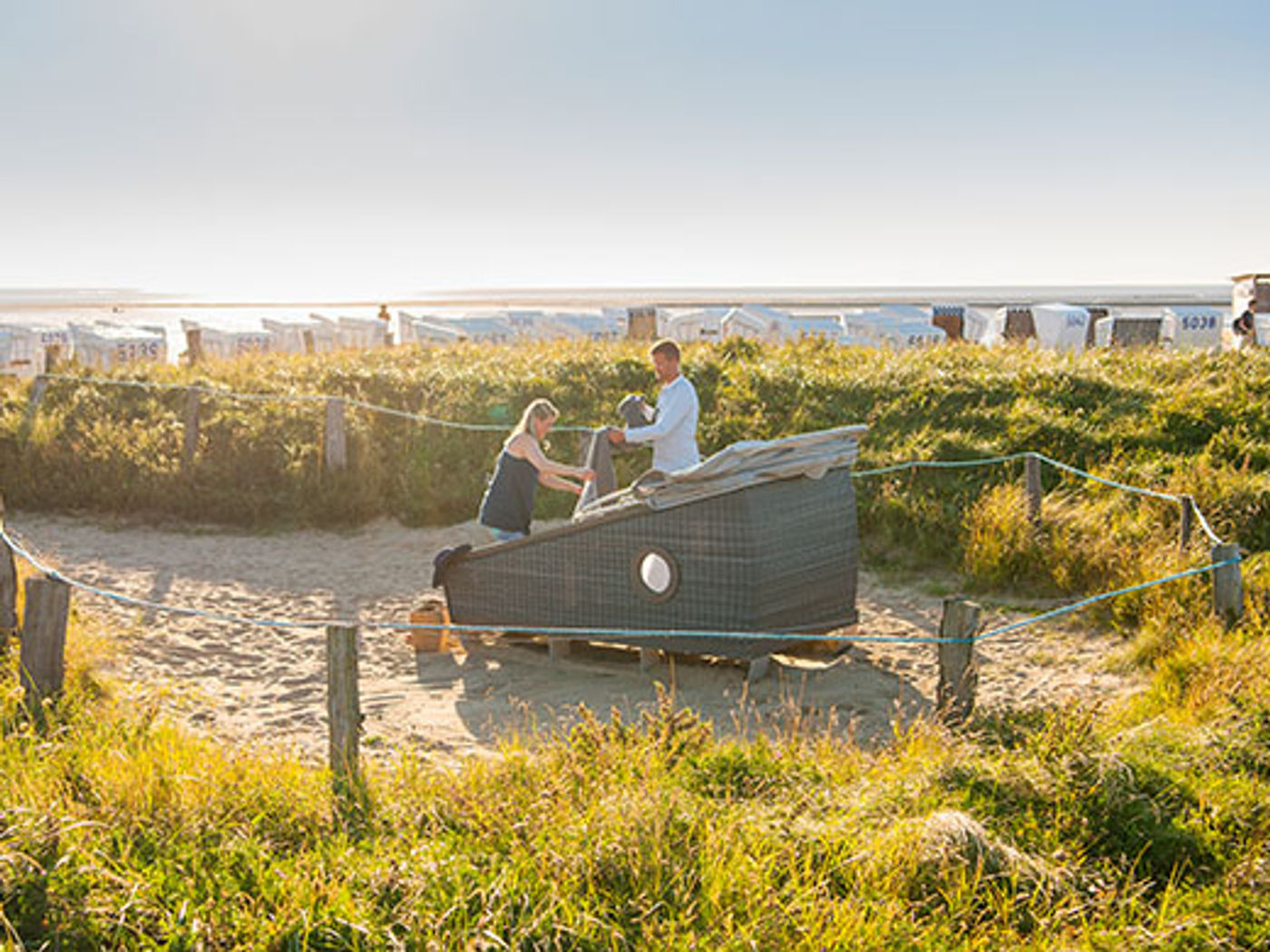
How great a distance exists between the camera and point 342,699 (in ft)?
16.2

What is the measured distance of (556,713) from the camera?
22.0ft

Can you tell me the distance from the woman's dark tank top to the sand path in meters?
0.91

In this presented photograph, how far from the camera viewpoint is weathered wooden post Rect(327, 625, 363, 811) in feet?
16.0

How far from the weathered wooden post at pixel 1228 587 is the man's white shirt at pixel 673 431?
3.36m

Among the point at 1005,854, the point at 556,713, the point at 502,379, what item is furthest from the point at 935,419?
the point at 1005,854

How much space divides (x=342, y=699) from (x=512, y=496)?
3.79 m

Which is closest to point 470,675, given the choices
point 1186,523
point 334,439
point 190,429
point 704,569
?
point 704,569

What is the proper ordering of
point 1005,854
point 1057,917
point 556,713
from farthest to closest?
point 556,713
point 1005,854
point 1057,917

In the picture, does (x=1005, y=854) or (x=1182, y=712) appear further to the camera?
(x=1182, y=712)

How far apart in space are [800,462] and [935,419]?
20.8ft

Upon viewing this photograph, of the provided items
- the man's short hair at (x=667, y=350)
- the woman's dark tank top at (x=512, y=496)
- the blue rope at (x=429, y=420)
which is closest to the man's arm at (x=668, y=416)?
the man's short hair at (x=667, y=350)

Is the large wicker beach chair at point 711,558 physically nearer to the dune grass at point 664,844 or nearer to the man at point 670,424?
the man at point 670,424

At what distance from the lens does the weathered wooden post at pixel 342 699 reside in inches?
192

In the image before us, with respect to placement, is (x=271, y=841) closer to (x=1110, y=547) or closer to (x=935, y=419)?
(x=1110, y=547)
